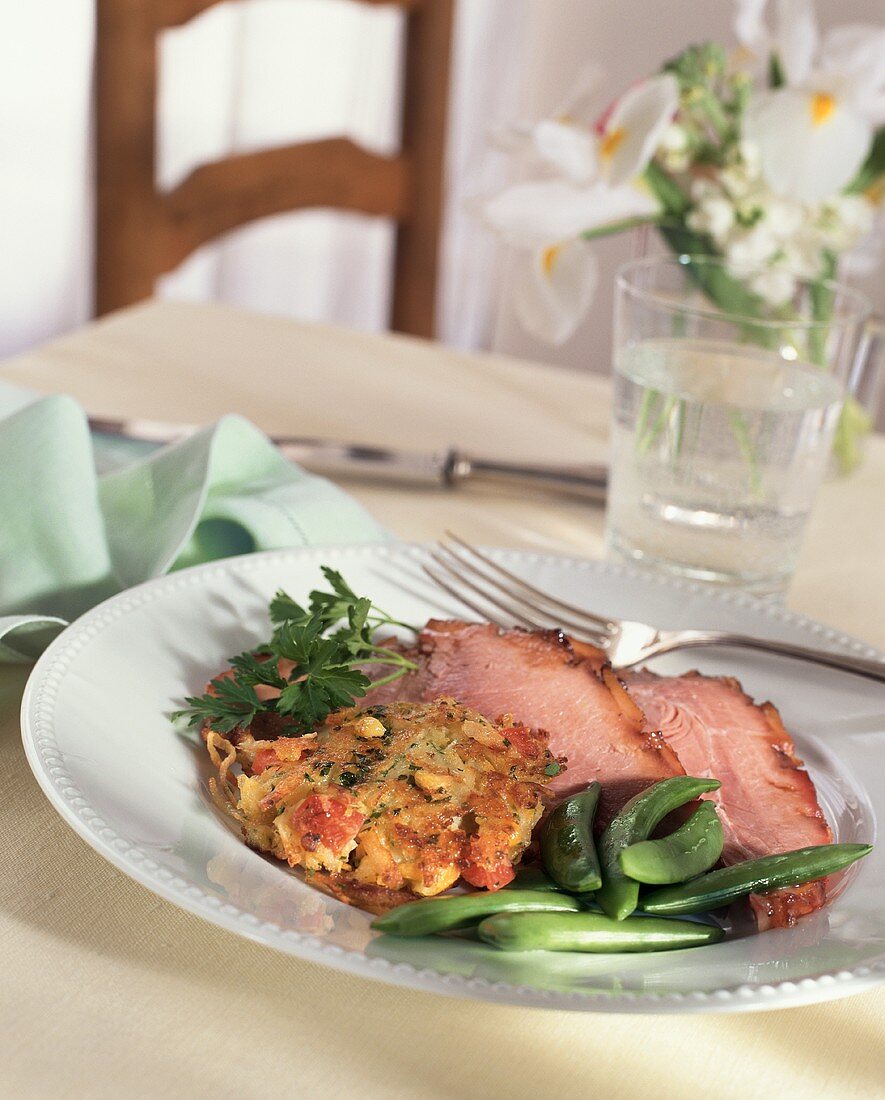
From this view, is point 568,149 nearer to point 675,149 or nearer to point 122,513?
point 675,149

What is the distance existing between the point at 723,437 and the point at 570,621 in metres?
0.25

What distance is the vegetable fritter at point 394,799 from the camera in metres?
0.63

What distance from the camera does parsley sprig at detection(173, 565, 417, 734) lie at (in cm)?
76

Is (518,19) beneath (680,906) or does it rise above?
above

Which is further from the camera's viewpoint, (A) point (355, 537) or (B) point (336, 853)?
(A) point (355, 537)

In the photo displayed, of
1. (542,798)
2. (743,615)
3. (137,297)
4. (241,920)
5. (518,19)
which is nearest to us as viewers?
(241,920)

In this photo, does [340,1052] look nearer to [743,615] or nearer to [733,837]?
[733,837]

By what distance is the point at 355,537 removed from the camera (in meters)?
1.07

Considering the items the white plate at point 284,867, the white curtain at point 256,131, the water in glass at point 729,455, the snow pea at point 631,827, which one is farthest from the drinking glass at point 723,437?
the white curtain at point 256,131

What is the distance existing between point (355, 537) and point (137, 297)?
1.47 m

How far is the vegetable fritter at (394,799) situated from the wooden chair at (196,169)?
1.80m

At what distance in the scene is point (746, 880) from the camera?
65cm

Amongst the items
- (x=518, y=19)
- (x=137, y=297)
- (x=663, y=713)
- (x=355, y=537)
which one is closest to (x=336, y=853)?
(x=663, y=713)

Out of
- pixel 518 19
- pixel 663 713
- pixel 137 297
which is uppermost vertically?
pixel 518 19
